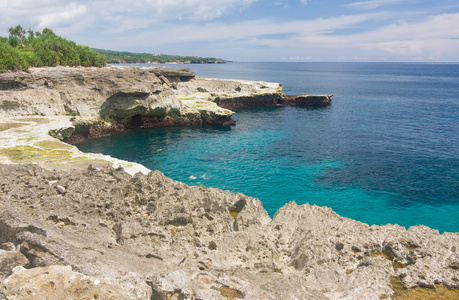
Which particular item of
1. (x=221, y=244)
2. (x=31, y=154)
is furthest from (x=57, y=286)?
(x=31, y=154)

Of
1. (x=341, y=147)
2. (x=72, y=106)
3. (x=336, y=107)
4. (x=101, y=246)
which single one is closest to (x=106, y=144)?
(x=72, y=106)

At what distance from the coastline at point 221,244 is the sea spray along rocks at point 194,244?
5cm

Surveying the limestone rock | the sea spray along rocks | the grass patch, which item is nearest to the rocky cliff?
the grass patch

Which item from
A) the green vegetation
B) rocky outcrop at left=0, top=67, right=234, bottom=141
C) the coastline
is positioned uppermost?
the green vegetation

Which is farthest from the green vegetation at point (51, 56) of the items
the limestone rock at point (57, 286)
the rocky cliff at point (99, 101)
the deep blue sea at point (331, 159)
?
the limestone rock at point (57, 286)

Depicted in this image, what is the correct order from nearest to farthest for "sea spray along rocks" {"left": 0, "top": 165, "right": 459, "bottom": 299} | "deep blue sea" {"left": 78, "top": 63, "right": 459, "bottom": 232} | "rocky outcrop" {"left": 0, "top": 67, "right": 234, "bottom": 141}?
"sea spray along rocks" {"left": 0, "top": 165, "right": 459, "bottom": 299}, "deep blue sea" {"left": 78, "top": 63, "right": 459, "bottom": 232}, "rocky outcrop" {"left": 0, "top": 67, "right": 234, "bottom": 141}

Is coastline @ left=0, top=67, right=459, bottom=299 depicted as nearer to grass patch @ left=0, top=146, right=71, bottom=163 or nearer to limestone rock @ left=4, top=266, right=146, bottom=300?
limestone rock @ left=4, top=266, right=146, bottom=300

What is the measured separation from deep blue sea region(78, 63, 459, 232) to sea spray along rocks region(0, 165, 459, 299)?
42.5ft

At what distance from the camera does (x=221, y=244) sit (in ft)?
47.1

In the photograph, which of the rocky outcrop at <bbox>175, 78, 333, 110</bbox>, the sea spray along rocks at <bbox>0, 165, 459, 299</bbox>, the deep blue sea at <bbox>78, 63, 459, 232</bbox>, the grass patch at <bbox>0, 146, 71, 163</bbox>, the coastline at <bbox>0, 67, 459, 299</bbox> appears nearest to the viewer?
the sea spray along rocks at <bbox>0, 165, 459, 299</bbox>

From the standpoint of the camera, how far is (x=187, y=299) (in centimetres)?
809

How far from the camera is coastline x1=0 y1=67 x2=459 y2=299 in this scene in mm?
9734

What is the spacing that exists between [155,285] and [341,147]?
145 ft

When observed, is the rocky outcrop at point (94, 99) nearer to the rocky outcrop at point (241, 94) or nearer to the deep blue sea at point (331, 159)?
the deep blue sea at point (331, 159)
